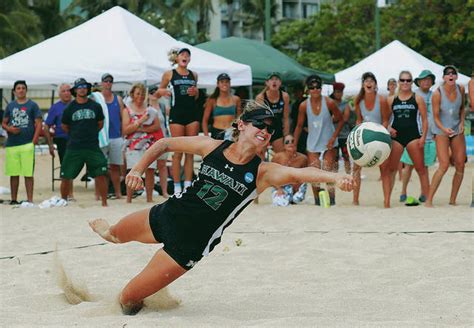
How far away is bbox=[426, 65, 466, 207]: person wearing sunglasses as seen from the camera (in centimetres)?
1105

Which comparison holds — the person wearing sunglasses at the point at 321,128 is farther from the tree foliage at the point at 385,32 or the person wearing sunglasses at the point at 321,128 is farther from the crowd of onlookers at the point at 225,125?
the tree foliage at the point at 385,32

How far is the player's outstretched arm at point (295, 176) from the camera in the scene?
189 inches

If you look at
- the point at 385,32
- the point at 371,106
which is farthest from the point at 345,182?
the point at 385,32

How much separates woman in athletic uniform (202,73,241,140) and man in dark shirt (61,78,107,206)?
4.98 feet

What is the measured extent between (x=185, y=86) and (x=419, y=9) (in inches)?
926

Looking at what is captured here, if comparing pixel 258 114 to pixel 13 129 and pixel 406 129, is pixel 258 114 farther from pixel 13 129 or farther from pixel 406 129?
pixel 13 129

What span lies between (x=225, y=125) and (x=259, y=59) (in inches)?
237

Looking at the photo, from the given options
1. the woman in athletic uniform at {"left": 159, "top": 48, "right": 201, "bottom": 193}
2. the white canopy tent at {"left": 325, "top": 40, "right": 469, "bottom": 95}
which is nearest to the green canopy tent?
the white canopy tent at {"left": 325, "top": 40, "right": 469, "bottom": 95}

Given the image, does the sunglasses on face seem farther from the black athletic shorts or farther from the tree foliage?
the tree foliage

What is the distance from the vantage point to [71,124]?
11.6 m

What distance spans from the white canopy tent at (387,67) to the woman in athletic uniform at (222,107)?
8.36 m

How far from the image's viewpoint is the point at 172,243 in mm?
5246

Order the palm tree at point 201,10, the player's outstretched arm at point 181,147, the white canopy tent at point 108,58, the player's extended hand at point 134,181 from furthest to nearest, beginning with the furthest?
the palm tree at point 201,10, the white canopy tent at point 108,58, the player's outstretched arm at point 181,147, the player's extended hand at point 134,181

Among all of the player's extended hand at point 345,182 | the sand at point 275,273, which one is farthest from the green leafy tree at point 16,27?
the player's extended hand at point 345,182
